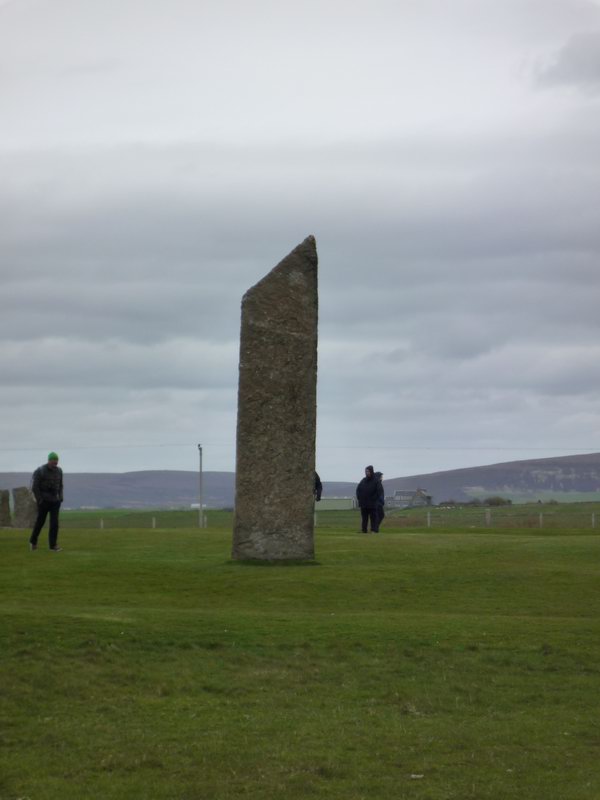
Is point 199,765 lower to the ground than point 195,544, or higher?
lower

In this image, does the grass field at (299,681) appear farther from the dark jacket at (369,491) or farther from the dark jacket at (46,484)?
the dark jacket at (369,491)

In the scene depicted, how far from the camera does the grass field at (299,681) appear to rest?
11.1 m

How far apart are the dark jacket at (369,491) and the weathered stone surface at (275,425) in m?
10.1

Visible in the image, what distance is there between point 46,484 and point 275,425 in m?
5.26

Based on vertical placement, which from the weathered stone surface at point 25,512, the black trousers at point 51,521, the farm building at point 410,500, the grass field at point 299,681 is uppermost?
the farm building at point 410,500

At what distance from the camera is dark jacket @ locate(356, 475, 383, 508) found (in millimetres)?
34750

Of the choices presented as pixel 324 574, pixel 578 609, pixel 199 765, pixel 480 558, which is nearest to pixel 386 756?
pixel 199 765

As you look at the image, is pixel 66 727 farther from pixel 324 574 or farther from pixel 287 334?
pixel 287 334

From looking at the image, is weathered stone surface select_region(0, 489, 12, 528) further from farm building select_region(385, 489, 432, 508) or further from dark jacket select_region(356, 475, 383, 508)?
farm building select_region(385, 489, 432, 508)

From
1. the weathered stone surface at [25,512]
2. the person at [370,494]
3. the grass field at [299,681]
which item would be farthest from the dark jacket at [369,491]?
the weathered stone surface at [25,512]

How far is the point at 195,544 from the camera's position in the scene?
28.6 m

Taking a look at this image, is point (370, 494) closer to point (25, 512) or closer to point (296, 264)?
point (296, 264)

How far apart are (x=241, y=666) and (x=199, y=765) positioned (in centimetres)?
394

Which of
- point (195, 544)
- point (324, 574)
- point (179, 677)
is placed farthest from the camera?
point (195, 544)
